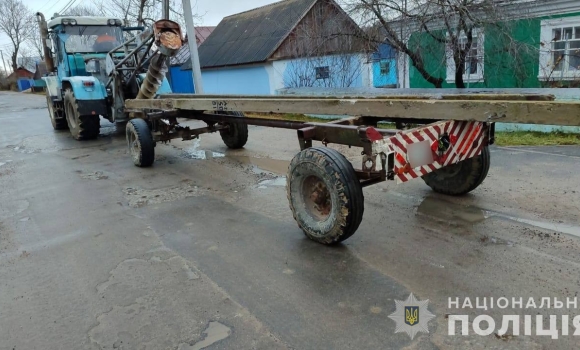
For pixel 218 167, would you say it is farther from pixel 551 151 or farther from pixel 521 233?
pixel 551 151

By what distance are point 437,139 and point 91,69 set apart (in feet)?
32.2

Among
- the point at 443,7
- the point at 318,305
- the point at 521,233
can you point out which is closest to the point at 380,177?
the point at 318,305

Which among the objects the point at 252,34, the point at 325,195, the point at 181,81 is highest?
the point at 252,34

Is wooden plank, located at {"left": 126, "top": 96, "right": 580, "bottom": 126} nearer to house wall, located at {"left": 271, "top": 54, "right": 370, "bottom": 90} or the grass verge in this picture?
the grass verge

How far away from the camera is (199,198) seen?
6.03m

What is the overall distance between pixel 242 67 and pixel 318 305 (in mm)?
18294

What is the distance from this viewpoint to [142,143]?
7645 millimetres

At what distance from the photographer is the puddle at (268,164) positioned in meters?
7.30

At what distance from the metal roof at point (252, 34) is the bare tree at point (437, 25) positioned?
23.6 ft

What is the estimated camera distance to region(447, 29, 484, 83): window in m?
11.3

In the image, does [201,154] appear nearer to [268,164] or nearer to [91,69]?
[268,164]

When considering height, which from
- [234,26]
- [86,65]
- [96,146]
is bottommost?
[96,146]

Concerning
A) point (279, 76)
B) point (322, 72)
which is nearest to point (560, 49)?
point (322, 72)

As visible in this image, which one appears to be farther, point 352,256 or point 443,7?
point 443,7
